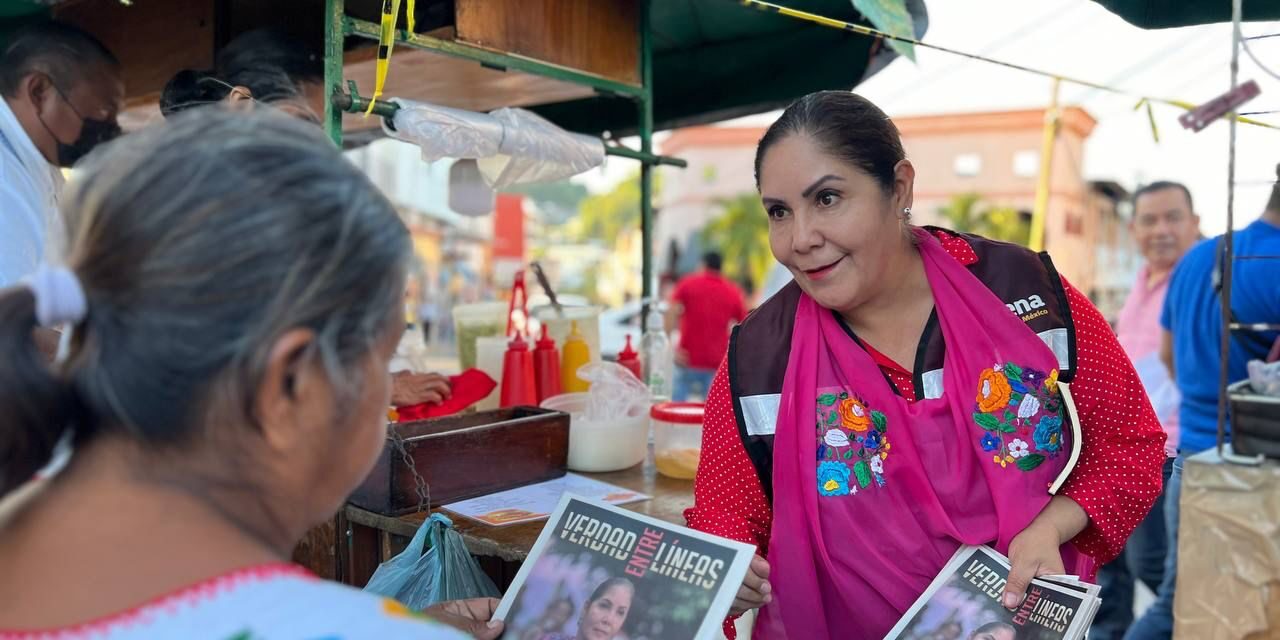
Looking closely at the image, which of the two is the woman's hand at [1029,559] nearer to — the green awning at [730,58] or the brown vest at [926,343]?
the brown vest at [926,343]

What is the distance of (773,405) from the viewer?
1.70 metres

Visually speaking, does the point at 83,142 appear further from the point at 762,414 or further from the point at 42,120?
the point at 762,414

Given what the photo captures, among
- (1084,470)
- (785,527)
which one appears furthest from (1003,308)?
(785,527)

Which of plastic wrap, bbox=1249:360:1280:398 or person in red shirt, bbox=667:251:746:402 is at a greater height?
plastic wrap, bbox=1249:360:1280:398

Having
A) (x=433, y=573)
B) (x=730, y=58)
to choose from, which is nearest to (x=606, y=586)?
(x=433, y=573)

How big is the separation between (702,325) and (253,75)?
5458 mm

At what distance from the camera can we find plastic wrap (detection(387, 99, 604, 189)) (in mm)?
2215

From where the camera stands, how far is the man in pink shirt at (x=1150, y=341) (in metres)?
3.69

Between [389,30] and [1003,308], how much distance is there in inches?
55.8

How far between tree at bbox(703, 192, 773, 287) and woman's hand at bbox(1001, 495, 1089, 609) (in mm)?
25790

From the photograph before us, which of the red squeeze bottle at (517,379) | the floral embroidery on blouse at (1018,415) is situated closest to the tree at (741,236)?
the red squeeze bottle at (517,379)

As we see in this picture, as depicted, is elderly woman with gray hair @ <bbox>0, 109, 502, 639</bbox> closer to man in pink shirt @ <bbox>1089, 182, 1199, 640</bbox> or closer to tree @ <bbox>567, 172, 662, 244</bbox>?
man in pink shirt @ <bbox>1089, 182, 1199, 640</bbox>

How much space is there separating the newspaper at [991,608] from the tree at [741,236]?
85.0ft

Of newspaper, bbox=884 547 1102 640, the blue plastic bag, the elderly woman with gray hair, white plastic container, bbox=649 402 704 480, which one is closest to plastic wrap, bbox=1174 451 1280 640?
newspaper, bbox=884 547 1102 640
